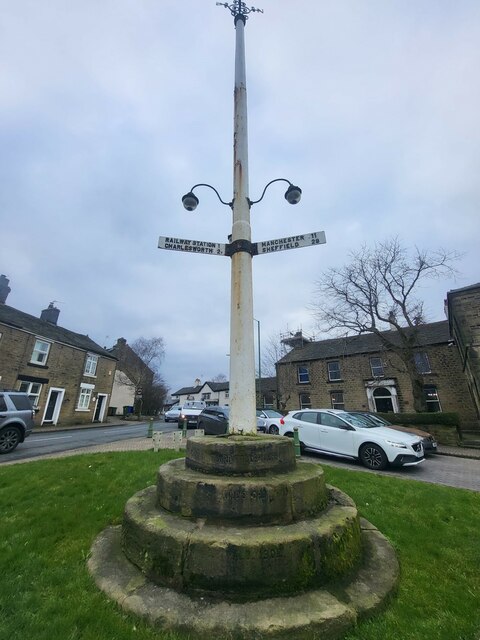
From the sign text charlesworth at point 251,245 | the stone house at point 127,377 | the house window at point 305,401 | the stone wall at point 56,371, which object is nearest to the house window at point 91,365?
the stone wall at point 56,371

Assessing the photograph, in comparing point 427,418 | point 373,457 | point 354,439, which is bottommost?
point 373,457


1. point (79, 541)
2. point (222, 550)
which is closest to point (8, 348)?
point (79, 541)

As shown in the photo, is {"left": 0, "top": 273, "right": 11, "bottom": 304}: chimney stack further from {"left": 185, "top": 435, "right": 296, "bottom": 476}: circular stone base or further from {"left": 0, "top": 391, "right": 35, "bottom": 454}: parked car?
{"left": 185, "top": 435, "right": 296, "bottom": 476}: circular stone base

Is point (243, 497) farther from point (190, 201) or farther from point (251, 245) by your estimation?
point (190, 201)

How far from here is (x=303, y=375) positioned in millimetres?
29359

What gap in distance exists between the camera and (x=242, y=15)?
679 cm

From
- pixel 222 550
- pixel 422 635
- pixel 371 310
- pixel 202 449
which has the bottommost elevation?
pixel 422 635

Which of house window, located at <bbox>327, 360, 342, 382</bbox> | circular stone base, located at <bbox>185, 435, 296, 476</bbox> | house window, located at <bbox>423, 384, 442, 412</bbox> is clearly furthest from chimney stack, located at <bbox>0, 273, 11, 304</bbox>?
house window, located at <bbox>423, 384, 442, 412</bbox>

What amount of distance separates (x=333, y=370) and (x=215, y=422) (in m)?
16.4

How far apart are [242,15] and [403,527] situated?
10528 millimetres

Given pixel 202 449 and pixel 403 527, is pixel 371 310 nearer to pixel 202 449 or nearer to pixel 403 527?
pixel 403 527

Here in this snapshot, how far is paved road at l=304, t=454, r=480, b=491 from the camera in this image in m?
7.65

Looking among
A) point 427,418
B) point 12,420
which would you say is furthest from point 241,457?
point 427,418

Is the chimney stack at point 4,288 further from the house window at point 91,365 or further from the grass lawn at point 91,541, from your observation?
the grass lawn at point 91,541
